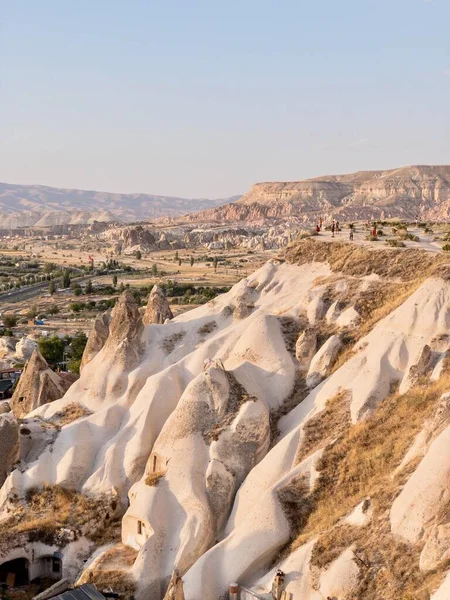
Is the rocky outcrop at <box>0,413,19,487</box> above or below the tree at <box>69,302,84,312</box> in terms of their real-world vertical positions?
above

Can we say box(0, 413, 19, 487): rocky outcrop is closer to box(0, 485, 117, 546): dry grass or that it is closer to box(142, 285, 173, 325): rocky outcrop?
box(0, 485, 117, 546): dry grass

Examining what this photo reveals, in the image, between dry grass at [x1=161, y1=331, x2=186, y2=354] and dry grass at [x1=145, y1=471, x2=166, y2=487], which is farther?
dry grass at [x1=161, y1=331, x2=186, y2=354]

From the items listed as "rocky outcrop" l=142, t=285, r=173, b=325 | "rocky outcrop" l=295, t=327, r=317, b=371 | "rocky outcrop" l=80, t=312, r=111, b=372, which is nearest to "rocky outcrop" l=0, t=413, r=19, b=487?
A: "rocky outcrop" l=80, t=312, r=111, b=372

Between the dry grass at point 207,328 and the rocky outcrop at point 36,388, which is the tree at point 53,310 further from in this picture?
the dry grass at point 207,328

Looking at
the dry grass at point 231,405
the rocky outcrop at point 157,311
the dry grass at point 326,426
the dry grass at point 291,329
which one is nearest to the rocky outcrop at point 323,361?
the dry grass at point 291,329

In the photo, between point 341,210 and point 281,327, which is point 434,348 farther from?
point 341,210

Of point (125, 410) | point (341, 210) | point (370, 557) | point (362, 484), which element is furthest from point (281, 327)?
point (341, 210)

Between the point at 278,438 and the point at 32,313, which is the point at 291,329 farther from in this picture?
the point at 32,313
